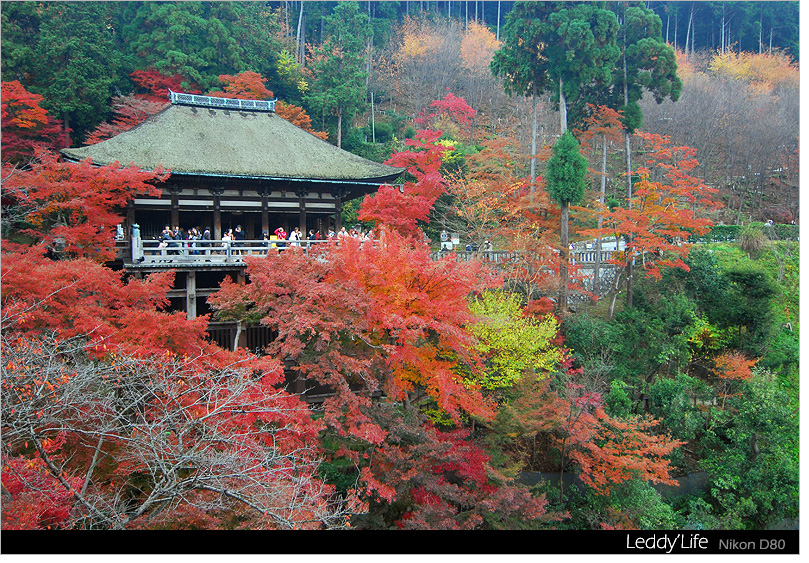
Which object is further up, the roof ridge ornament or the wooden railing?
the roof ridge ornament

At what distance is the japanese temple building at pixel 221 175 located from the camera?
15.6 m

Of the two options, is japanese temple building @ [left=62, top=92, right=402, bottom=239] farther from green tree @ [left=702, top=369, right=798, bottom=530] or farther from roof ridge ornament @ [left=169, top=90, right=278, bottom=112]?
green tree @ [left=702, top=369, right=798, bottom=530]

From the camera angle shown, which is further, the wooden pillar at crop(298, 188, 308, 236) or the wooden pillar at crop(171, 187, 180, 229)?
the wooden pillar at crop(298, 188, 308, 236)

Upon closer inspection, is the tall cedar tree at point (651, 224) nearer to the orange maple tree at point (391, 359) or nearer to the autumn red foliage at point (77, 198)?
the orange maple tree at point (391, 359)

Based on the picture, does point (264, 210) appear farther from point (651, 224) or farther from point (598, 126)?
point (598, 126)

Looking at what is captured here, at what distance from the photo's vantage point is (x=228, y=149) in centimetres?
1777

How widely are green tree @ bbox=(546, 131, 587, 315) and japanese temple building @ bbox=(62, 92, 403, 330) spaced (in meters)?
5.63

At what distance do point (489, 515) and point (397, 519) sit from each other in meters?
2.13

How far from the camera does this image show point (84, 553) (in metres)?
7.82

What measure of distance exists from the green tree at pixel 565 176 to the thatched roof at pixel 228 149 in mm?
5666

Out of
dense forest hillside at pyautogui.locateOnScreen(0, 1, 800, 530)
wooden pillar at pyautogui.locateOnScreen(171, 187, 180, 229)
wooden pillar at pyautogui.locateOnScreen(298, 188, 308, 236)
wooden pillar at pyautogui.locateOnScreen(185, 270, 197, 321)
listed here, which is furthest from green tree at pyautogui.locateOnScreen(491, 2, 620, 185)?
wooden pillar at pyautogui.locateOnScreen(185, 270, 197, 321)

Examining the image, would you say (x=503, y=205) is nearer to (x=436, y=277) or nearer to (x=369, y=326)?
(x=436, y=277)

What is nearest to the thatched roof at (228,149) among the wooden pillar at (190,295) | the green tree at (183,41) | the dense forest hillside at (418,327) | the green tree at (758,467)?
the dense forest hillside at (418,327)

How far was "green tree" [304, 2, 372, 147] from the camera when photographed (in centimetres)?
3077
